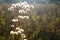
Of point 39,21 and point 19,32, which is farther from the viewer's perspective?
point 39,21

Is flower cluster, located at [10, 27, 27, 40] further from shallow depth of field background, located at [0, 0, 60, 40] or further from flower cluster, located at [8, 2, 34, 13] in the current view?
flower cluster, located at [8, 2, 34, 13]

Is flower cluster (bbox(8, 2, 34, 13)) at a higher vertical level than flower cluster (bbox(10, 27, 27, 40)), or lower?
higher

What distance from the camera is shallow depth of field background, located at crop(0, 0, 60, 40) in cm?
220

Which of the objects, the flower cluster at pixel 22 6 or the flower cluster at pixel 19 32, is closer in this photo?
the flower cluster at pixel 19 32

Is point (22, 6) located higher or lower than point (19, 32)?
higher

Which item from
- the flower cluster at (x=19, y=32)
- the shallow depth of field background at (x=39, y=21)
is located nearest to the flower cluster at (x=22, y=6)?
the shallow depth of field background at (x=39, y=21)

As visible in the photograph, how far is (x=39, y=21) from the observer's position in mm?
2244

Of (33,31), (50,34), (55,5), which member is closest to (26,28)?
(33,31)

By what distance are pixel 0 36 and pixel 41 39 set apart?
1.38 feet

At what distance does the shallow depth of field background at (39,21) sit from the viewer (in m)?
2.20

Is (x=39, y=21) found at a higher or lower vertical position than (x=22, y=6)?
lower

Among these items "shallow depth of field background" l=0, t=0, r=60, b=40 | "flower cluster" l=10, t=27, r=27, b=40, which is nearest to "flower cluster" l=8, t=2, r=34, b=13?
"shallow depth of field background" l=0, t=0, r=60, b=40

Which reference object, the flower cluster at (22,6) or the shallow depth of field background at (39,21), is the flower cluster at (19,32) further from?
the flower cluster at (22,6)

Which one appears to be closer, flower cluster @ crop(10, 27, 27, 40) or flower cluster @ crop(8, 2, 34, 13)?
flower cluster @ crop(10, 27, 27, 40)
